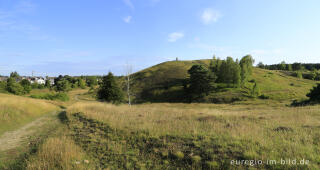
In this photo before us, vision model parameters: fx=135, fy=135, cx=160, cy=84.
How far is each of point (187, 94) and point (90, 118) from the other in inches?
1784

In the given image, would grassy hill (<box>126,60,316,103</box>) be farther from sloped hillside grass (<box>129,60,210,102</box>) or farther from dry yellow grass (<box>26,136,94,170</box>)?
dry yellow grass (<box>26,136,94,170</box>)

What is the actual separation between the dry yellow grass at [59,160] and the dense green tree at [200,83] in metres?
48.4

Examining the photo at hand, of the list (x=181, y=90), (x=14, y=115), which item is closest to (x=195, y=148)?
(x=14, y=115)

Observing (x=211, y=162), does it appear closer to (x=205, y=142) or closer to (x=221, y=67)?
(x=205, y=142)

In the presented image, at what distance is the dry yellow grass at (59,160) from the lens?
15.6 ft

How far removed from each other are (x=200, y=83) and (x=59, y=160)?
49230 millimetres

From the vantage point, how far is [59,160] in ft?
16.8

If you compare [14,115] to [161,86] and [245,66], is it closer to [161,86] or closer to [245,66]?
[161,86]

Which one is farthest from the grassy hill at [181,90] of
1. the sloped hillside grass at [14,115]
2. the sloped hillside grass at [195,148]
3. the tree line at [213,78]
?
the sloped hillside grass at [195,148]

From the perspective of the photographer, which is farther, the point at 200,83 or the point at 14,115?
the point at 200,83

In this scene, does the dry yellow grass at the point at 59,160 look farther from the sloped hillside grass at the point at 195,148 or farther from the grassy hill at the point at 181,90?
the grassy hill at the point at 181,90

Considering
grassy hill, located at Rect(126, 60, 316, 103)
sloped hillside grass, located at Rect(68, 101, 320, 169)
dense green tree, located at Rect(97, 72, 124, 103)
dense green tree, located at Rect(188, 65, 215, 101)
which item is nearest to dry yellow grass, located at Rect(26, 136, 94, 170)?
sloped hillside grass, located at Rect(68, 101, 320, 169)

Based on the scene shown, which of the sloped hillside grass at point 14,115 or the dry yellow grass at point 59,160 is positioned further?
the sloped hillside grass at point 14,115

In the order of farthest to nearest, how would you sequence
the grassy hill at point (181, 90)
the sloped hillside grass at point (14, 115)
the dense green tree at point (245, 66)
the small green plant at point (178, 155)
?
the dense green tree at point (245, 66) < the grassy hill at point (181, 90) < the sloped hillside grass at point (14, 115) < the small green plant at point (178, 155)
